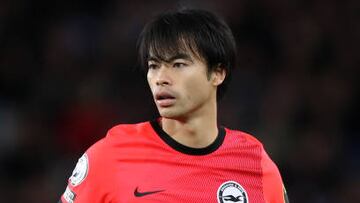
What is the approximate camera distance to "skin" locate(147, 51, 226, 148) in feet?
13.7

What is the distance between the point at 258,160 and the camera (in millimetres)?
4504

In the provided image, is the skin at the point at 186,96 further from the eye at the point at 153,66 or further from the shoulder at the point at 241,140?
the shoulder at the point at 241,140

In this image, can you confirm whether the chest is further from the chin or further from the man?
the chin

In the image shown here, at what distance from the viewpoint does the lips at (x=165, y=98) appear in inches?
164

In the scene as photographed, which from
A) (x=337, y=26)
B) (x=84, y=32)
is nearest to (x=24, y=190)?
(x=84, y=32)

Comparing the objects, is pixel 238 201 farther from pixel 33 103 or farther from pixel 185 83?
pixel 33 103

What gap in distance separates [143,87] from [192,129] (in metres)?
3.97

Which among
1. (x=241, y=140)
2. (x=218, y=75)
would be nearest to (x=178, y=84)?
(x=218, y=75)

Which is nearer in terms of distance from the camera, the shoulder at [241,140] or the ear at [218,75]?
the ear at [218,75]

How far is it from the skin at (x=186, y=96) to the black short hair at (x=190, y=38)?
0.04m

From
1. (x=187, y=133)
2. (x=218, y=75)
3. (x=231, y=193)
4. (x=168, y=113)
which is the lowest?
(x=231, y=193)

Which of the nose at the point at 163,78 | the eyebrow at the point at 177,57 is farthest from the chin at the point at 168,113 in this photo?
the eyebrow at the point at 177,57

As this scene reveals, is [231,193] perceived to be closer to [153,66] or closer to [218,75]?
[218,75]

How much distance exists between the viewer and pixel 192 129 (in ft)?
14.3
